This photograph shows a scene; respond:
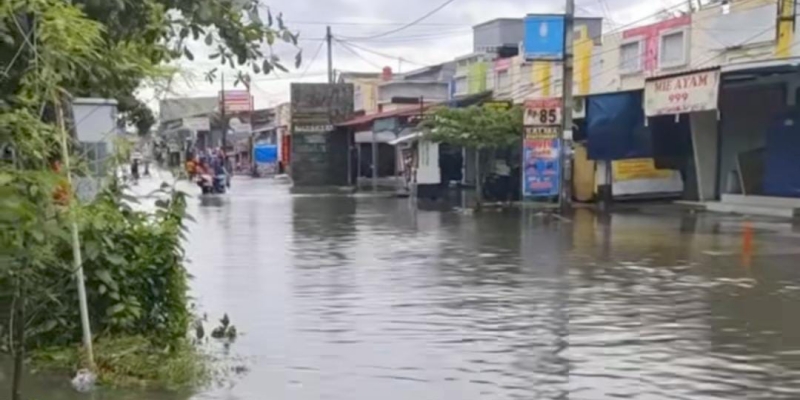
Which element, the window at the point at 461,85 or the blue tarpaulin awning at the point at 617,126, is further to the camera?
the window at the point at 461,85

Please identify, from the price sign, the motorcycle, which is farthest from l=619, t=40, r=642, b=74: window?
the motorcycle

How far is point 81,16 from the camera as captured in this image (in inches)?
147

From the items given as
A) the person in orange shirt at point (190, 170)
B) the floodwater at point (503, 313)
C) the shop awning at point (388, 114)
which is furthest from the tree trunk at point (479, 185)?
the floodwater at point (503, 313)

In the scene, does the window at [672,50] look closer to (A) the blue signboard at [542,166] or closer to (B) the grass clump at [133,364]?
(A) the blue signboard at [542,166]

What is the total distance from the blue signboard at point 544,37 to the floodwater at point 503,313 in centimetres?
752

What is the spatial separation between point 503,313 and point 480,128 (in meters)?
19.6

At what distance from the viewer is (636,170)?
31250mm

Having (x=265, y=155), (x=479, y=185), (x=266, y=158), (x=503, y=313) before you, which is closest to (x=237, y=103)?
(x=265, y=155)

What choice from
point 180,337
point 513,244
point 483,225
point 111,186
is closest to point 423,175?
point 483,225

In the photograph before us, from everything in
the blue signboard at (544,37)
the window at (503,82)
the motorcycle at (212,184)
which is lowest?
the motorcycle at (212,184)

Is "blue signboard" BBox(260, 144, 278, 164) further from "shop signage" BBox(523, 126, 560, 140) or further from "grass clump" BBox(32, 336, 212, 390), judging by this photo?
"grass clump" BBox(32, 336, 212, 390)

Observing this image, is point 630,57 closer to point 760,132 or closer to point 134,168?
point 760,132

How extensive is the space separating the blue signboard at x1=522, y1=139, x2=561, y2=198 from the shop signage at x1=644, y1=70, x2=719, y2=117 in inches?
105

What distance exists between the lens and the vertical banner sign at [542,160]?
28.5 m
